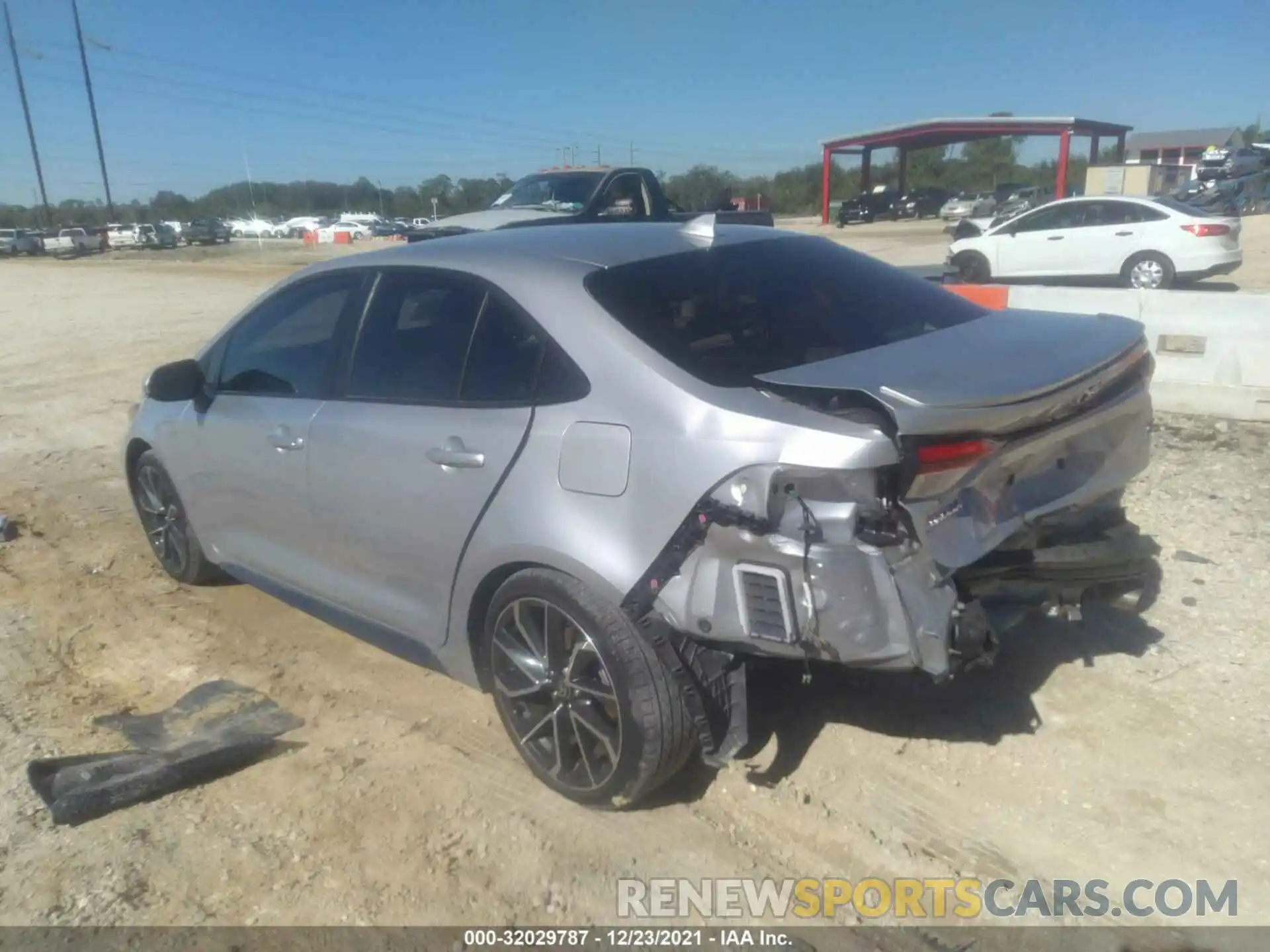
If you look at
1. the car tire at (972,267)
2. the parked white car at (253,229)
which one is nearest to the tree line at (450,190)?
the parked white car at (253,229)

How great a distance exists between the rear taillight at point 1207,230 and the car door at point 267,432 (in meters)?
14.7

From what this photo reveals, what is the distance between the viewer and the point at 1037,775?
3203mm

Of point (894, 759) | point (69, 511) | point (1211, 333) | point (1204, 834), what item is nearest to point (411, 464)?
point (894, 759)

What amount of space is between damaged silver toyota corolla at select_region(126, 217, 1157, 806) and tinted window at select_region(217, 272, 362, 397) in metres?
0.02

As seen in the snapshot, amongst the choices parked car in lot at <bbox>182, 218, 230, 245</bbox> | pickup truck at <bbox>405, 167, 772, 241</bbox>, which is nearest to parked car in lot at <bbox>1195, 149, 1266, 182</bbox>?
pickup truck at <bbox>405, 167, 772, 241</bbox>

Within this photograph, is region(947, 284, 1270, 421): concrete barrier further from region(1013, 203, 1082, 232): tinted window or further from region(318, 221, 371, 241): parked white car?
region(318, 221, 371, 241): parked white car

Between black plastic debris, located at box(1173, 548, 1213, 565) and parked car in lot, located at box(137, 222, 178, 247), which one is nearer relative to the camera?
black plastic debris, located at box(1173, 548, 1213, 565)

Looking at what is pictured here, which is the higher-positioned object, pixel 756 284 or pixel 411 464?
pixel 756 284

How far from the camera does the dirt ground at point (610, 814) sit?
112 inches

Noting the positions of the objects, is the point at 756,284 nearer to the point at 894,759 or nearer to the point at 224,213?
the point at 894,759

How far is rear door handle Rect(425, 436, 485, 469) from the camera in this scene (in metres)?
3.18

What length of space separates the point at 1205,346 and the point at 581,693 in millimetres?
5589

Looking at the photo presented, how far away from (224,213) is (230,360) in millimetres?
77945

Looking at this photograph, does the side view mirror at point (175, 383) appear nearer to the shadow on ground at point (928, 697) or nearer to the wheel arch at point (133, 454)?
the wheel arch at point (133, 454)
